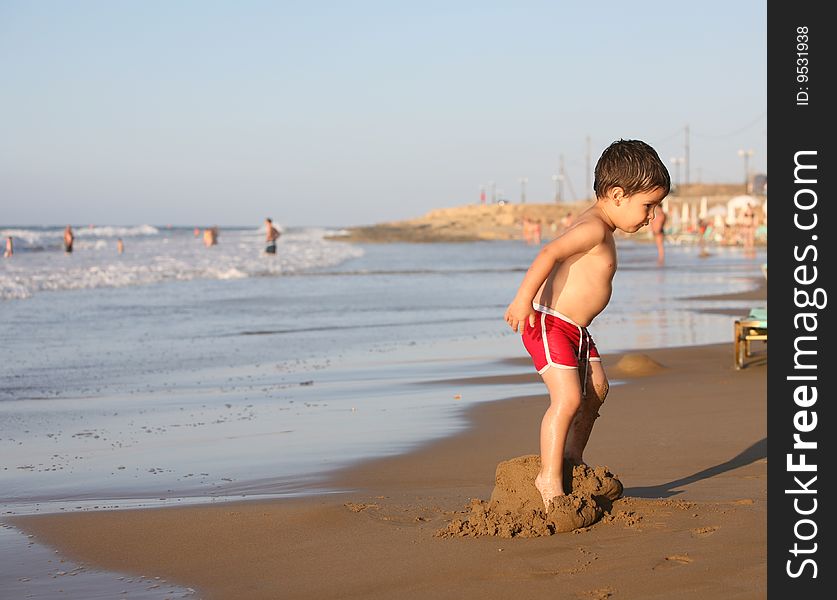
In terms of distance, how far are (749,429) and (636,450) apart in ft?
3.15

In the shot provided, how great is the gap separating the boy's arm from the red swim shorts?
0.05 metres

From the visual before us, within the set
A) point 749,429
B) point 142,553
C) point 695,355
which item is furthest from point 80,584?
point 695,355

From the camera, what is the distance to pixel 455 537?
15.0 ft

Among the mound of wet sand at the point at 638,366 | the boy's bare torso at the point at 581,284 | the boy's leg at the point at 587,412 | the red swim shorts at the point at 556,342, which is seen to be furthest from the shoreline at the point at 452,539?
the mound of wet sand at the point at 638,366

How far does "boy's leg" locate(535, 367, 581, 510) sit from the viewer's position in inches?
185

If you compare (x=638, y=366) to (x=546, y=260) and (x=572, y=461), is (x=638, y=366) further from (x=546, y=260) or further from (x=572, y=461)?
(x=546, y=260)

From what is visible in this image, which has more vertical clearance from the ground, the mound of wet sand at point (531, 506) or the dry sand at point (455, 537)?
the mound of wet sand at point (531, 506)

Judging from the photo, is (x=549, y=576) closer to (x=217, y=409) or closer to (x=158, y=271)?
(x=217, y=409)

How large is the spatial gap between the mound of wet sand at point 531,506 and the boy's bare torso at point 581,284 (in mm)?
665

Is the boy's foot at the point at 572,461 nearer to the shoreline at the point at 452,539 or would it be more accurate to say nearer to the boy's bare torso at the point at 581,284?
the shoreline at the point at 452,539

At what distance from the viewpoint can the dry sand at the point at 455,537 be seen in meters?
3.98

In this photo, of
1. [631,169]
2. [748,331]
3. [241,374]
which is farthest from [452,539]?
[241,374]

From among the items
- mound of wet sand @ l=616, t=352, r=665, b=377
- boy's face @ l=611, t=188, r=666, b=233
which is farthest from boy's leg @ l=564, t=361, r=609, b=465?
mound of wet sand @ l=616, t=352, r=665, b=377
